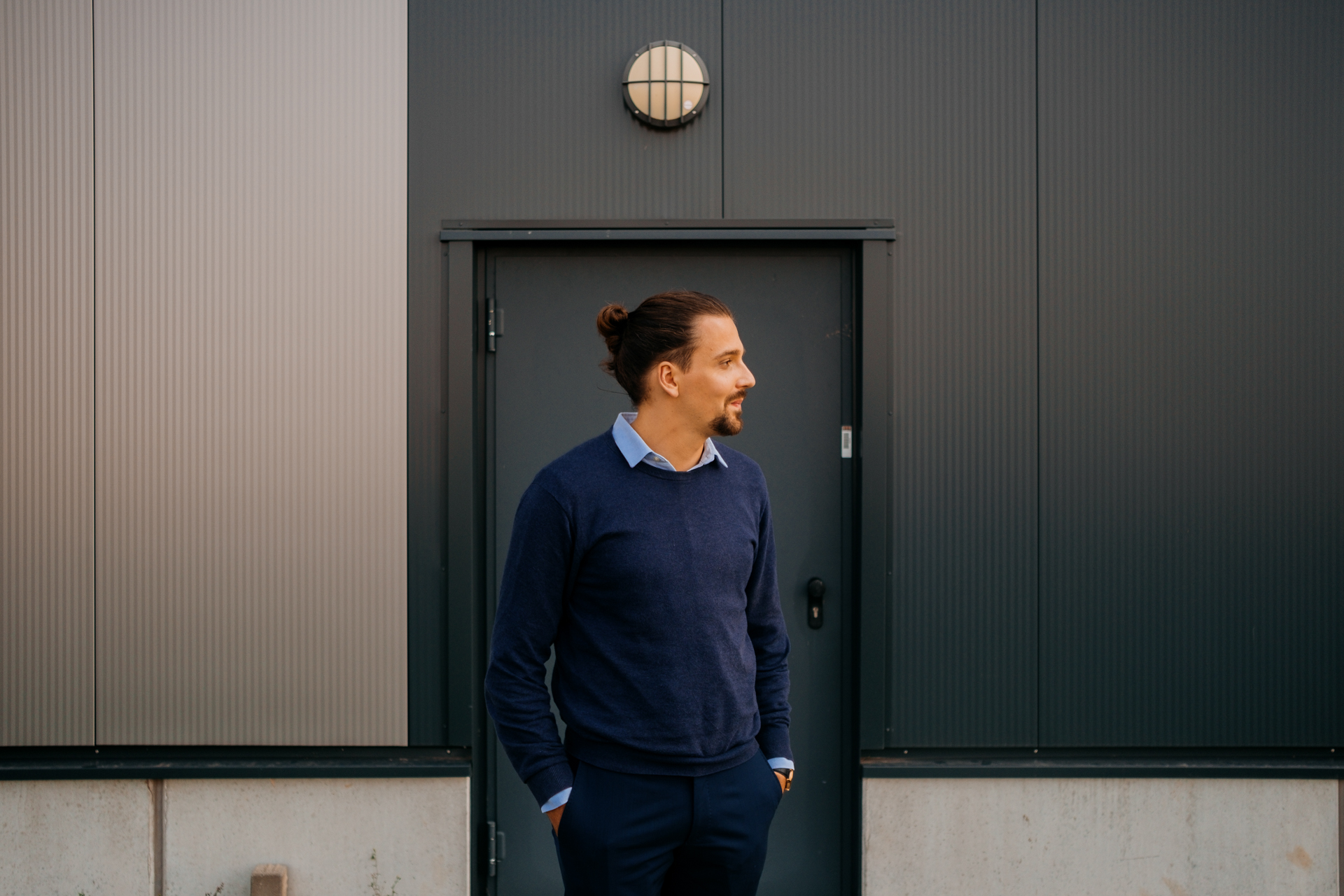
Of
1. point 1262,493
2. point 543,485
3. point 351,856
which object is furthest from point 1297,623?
point 351,856

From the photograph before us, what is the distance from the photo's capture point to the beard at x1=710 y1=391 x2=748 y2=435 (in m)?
1.81

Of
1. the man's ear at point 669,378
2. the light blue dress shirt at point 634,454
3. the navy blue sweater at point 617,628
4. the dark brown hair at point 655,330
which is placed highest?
the dark brown hair at point 655,330

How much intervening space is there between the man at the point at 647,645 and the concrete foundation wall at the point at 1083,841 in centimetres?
155

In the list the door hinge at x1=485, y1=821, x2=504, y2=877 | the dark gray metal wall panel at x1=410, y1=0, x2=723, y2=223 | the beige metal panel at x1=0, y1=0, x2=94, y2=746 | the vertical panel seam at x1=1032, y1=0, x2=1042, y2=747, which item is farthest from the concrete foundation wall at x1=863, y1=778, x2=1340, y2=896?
the beige metal panel at x1=0, y1=0, x2=94, y2=746

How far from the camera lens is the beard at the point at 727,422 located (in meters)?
1.81

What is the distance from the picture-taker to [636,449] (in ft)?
5.87

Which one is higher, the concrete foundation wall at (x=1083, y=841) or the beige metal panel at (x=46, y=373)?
the beige metal panel at (x=46, y=373)

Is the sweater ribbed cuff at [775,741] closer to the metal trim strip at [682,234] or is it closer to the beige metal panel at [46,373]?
the metal trim strip at [682,234]

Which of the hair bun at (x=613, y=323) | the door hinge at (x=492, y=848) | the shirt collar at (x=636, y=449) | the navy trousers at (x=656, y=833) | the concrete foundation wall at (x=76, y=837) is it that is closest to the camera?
the navy trousers at (x=656, y=833)

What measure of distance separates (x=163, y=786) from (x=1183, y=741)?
3789 millimetres

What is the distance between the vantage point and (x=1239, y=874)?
10.2ft

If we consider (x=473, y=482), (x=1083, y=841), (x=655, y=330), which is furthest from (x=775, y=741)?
(x=1083, y=841)

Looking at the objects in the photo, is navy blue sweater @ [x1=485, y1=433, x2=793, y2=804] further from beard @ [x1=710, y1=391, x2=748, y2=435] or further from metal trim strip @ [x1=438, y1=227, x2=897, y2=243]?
metal trim strip @ [x1=438, y1=227, x2=897, y2=243]

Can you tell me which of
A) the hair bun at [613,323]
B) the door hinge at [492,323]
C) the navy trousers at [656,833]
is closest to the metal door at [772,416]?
the door hinge at [492,323]
